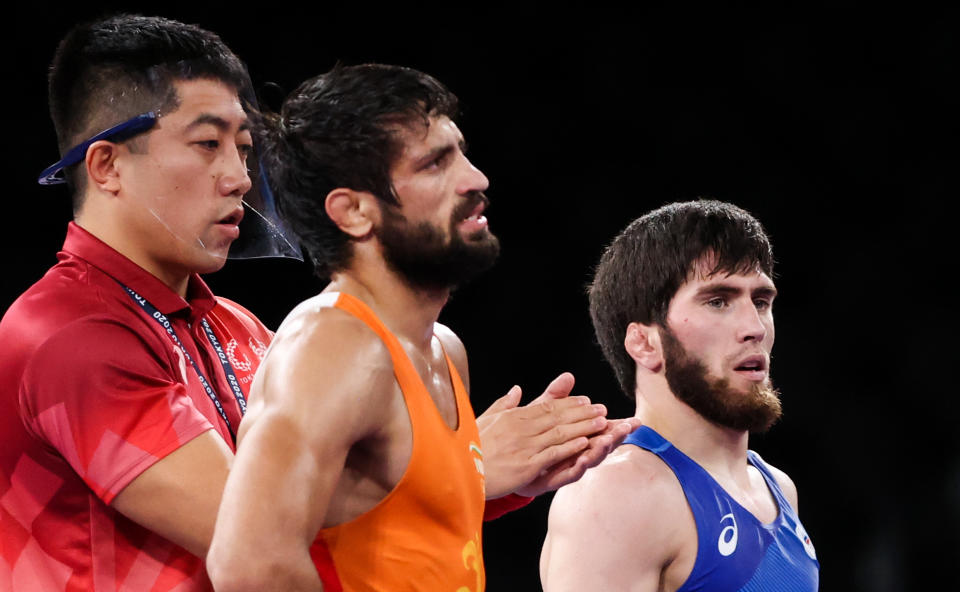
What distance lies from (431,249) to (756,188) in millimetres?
4046

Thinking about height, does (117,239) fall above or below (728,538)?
above

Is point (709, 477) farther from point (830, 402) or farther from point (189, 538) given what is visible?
point (830, 402)

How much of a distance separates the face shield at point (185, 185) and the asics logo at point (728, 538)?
3.36ft

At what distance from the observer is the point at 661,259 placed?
2316 mm

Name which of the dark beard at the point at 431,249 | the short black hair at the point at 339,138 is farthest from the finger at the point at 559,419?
the short black hair at the point at 339,138

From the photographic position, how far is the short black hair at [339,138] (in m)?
1.54

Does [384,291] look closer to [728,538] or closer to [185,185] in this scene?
[185,185]

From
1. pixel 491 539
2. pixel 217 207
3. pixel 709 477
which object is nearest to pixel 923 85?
pixel 491 539

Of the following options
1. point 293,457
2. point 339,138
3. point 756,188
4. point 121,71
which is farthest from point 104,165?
point 756,188

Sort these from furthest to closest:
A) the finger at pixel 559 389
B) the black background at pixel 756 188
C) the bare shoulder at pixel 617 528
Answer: the black background at pixel 756 188
the bare shoulder at pixel 617 528
the finger at pixel 559 389

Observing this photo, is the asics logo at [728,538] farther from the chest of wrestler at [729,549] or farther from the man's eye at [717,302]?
the man's eye at [717,302]

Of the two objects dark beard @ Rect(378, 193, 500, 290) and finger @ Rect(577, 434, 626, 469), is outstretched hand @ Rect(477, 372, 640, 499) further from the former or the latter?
dark beard @ Rect(378, 193, 500, 290)

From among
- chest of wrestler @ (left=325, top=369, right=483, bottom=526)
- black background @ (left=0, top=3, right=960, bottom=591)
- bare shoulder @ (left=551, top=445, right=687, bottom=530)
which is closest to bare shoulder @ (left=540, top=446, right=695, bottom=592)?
bare shoulder @ (left=551, top=445, right=687, bottom=530)

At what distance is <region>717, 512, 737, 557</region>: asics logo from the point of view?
211 cm
